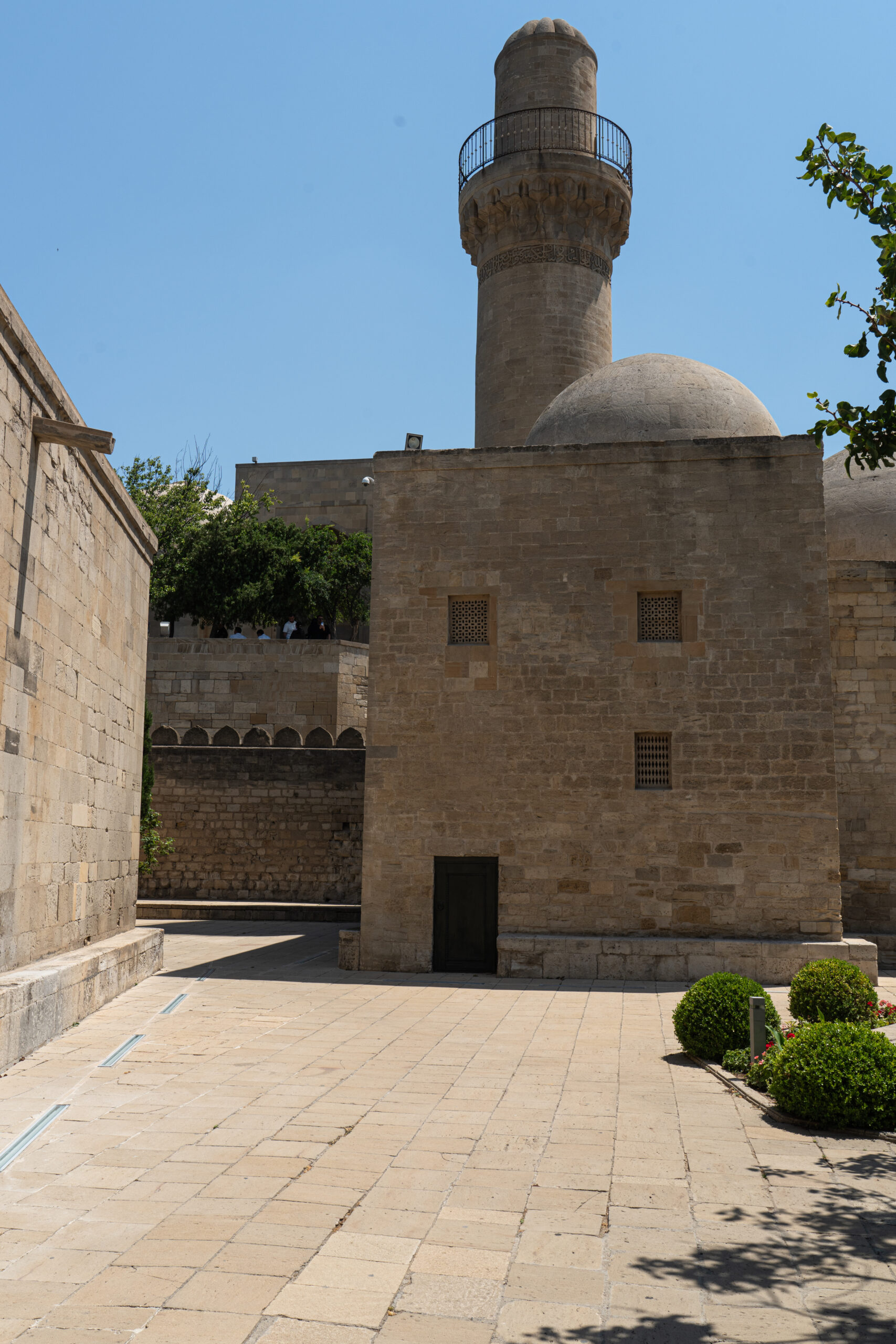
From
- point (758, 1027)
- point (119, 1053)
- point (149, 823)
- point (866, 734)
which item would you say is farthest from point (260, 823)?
point (758, 1027)

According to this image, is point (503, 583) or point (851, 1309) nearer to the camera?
point (851, 1309)

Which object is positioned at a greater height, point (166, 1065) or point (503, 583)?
point (503, 583)

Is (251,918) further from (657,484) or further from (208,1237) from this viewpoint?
(208,1237)

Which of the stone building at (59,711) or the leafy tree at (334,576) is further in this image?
the leafy tree at (334,576)

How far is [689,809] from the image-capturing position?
1326cm

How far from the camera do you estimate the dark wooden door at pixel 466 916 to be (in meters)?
13.5

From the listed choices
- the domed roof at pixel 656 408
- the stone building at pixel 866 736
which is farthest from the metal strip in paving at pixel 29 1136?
the stone building at pixel 866 736

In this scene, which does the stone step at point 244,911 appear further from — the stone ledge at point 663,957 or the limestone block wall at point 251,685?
the stone ledge at point 663,957

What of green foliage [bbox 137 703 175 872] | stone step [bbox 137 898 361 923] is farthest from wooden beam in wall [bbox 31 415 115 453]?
stone step [bbox 137 898 361 923]

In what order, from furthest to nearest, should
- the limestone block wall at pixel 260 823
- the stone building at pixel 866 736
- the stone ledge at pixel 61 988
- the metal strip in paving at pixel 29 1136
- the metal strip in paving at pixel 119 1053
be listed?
the limestone block wall at pixel 260 823
the stone building at pixel 866 736
the metal strip in paving at pixel 119 1053
the stone ledge at pixel 61 988
the metal strip in paving at pixel 29 1136

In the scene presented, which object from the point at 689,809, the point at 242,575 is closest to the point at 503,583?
the point at 689,809

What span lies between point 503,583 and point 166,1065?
793 centimetres

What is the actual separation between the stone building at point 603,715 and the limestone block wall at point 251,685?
11321 mm

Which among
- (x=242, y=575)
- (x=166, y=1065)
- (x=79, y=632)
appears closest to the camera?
(x=166, y=1065)
